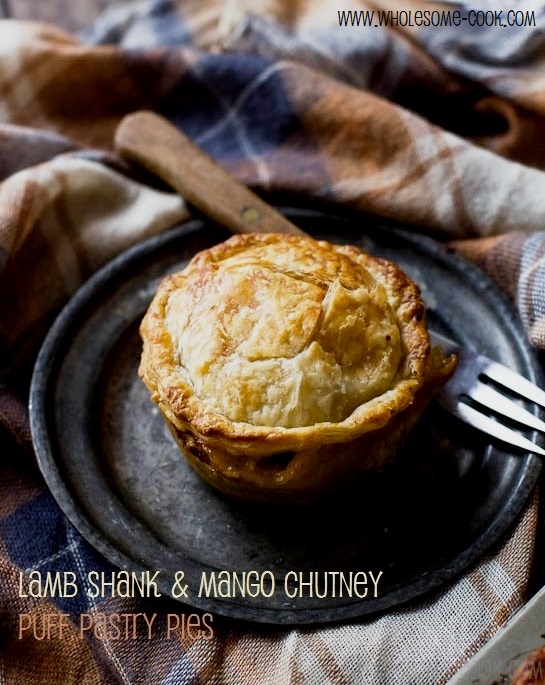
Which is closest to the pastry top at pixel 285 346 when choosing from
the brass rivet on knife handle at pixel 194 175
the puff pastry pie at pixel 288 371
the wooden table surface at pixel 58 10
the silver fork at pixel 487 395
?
the puff pastry pie at pixel 288 371

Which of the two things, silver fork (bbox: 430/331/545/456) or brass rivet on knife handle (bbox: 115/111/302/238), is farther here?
brass rivet on knife handle (bbox: 115/111/302/238)

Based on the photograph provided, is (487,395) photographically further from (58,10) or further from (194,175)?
(58,10)

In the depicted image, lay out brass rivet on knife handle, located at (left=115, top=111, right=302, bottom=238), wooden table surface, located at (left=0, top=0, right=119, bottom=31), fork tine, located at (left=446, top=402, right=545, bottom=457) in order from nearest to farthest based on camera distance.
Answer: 1. fork tine, located at (left=446, top=402, right=545, bottom=457)
2. brass rivet on knife handle, located at (left=115, top=111, right=302, bottom=238)
3. wooden table surface, located at (left=0, top=0, right=119, bottom=31)

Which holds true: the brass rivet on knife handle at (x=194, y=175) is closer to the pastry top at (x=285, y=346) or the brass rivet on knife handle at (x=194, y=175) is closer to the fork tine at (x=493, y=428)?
the pastry top at (x=285, y=346)

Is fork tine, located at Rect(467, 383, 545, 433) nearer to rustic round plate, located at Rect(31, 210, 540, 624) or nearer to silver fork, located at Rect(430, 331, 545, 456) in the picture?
silver fork, located at Rect(430, 331, 545, 456)

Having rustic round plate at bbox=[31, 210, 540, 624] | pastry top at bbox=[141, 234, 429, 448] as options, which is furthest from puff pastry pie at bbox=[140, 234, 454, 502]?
rustic round plate at bbox=[31, 210, 540, 624]

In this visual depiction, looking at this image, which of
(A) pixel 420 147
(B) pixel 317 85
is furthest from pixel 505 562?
(B) pixel 317 85
